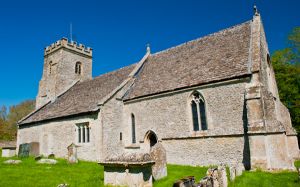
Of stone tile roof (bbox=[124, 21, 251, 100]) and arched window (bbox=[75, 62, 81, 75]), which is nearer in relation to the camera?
stone tile roof (bbox=[124, 21, 251, 100])

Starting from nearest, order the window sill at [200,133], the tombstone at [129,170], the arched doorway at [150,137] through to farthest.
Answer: the tombstone at [129,170], the window sill at [200,133], the arched doorway at [150,137]

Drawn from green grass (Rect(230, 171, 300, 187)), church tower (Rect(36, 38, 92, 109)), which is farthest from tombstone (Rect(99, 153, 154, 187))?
church tower (Rect(36, 38, 92, 109))

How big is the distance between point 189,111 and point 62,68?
18.5 metres

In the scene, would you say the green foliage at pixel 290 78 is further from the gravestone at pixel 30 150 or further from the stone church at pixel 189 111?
the gravestone at pixel 30 150

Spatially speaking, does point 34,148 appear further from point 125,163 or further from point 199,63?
point 125,163

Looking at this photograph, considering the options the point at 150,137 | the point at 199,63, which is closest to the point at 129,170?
the point at 150,137

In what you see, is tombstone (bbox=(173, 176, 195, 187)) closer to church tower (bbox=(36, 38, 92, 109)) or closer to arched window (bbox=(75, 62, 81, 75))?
church tower (bbox=(36, 38, 92, 109))

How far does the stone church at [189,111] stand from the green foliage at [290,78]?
33.2ft

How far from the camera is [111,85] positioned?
22.9 m

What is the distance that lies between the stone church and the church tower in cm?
331

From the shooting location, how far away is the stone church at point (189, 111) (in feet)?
44.4

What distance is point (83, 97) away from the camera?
23.5m

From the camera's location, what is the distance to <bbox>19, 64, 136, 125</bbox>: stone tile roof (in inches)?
843

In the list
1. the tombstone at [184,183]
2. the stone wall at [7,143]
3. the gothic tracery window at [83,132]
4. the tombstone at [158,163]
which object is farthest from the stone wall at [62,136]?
the tombstone at [184,183]
